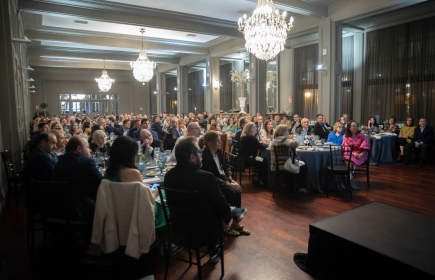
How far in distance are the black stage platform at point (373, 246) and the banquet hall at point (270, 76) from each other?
0.86 feet

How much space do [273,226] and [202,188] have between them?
189 centimetres

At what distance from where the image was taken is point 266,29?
5.98 m

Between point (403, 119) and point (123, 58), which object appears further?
point (123, 58)

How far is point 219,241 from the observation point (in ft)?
9.16

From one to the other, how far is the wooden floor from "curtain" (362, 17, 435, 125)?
3.88 m

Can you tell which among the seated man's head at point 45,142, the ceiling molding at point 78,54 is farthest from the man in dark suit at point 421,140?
the ceiling molding at point 78,54

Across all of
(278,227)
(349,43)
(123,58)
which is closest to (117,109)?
(123,58)

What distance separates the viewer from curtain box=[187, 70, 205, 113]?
778 inches

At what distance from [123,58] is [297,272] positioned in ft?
50.2

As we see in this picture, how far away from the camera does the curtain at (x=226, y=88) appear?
17562mm

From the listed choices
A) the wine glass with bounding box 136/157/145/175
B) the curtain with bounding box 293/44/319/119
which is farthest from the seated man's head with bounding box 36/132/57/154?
the curtain with bounding box 293/44/319/119

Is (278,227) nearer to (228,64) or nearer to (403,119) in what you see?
(403,119)

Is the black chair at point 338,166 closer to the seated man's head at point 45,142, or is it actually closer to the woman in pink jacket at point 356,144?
the woman in pink jacket at point 356,144

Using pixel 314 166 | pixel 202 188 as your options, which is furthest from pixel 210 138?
pixel 314 166
